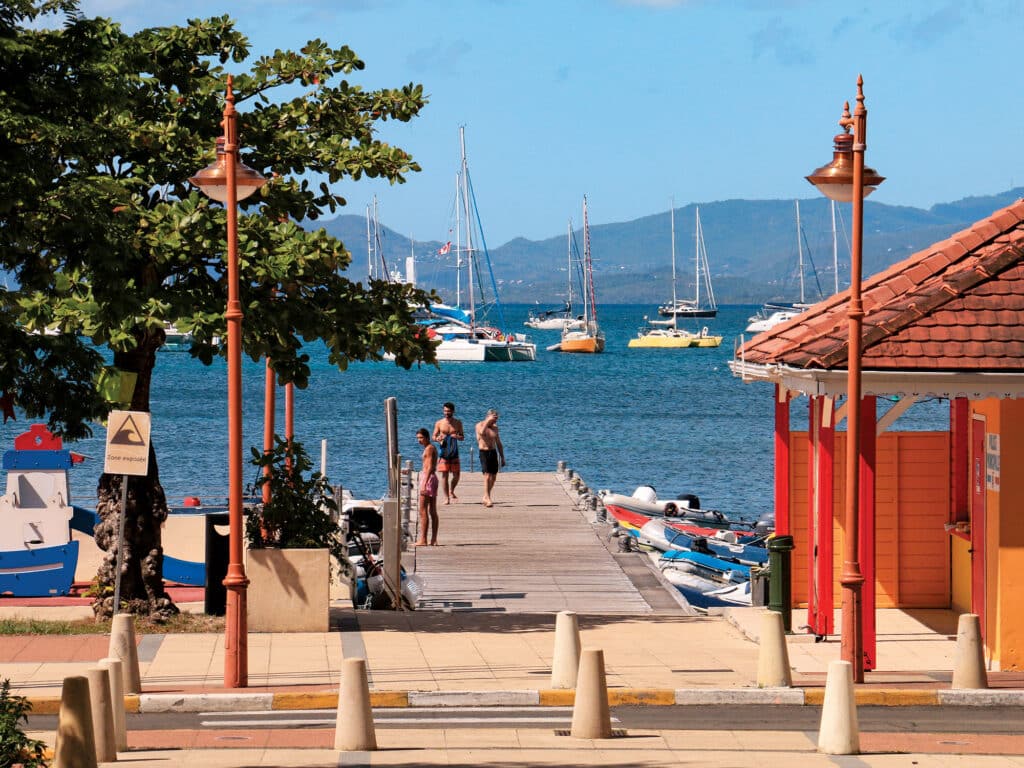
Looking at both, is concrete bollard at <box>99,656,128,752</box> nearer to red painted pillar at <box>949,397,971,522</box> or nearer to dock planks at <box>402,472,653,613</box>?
dock planks at <box>402,472,653,613</box>

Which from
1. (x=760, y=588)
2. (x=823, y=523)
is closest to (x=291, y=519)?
(x=823, y=523)

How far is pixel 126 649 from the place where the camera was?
48.1 feet

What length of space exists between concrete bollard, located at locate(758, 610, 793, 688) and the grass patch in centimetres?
647

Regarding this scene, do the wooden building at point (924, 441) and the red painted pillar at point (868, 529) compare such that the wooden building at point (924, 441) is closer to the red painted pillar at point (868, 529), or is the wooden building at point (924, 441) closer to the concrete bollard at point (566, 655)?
the red painted pillar at point (868, 529)

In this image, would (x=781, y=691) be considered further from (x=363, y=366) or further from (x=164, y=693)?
(x=363, y=366)

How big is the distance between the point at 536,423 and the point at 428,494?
62.7 metres

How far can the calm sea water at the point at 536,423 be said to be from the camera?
202 feet

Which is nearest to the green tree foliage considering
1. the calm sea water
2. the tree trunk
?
the tree trunk

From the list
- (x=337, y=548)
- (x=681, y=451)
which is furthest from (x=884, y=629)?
(x=681, y=451)

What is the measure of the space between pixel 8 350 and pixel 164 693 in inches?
180

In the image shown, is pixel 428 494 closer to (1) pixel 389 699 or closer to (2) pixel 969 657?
(1) pixel 389 699

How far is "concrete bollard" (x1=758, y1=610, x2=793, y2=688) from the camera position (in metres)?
15.2

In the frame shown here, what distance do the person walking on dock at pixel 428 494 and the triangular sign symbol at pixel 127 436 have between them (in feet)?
30.7

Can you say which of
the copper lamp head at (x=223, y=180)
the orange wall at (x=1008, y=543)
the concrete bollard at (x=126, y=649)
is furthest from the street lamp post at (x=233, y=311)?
the orange wall at (x=1008, y=543)
